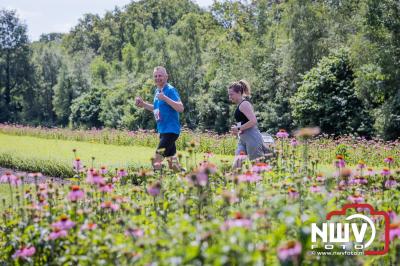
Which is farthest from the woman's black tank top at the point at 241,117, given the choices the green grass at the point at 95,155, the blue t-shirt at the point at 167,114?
the green grass at the point at 95,155

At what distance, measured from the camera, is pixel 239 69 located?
97.6ft

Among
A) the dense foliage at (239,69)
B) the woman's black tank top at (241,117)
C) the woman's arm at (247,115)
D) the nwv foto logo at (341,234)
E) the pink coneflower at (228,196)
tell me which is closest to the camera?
the pink coneflower at (228,196)

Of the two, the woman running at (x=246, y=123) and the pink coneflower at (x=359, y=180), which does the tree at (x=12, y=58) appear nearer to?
the woman running at (x=246, y=123)

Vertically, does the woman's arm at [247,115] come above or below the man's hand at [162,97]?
below

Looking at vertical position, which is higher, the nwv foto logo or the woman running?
the woman running

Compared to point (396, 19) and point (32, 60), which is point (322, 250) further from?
point (32, 60)

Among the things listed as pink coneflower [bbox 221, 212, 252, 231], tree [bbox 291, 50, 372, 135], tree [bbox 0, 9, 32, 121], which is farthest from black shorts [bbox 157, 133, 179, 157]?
tree [bbox 0, 9, 32, 121]

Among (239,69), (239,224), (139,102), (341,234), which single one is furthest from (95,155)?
(239,69)

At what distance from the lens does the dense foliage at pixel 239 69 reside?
20.3m

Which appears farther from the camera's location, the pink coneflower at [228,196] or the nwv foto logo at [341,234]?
the nwv foto logo at [341,234]

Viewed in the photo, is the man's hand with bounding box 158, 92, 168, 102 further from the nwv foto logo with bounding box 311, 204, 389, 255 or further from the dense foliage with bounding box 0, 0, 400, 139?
the dense foliage with bounding box 0, 0, 400, 139

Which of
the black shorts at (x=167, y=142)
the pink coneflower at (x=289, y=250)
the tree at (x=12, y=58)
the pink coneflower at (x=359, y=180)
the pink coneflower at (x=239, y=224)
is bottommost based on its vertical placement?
the pink coneflower at (x=289, y=250)

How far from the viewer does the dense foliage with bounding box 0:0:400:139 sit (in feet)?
66.5

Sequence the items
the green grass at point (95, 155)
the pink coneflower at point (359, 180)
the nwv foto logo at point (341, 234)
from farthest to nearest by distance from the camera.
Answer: the green grass at point (95, 155)
the pink coneflower at point (359, 180)
the nwv foto logo at point (341, 234)
